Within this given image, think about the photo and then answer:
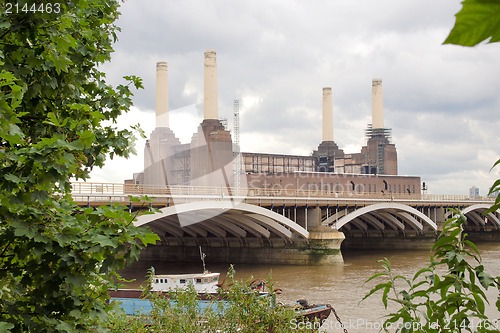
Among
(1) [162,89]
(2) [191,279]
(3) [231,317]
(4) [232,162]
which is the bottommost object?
(2) [191,279]

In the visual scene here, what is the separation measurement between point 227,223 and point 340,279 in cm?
1046

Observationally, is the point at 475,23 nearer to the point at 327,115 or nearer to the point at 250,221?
the point at 250,221

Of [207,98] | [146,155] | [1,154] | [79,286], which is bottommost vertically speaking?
[79,286]

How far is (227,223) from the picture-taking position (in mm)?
38719

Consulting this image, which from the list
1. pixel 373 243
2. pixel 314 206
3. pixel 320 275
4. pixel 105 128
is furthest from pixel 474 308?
pixel 373 243

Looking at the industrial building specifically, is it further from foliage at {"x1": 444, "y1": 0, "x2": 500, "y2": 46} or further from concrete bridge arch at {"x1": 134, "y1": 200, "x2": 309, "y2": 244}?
foliage at {"x1": 444, "y1": 0, "x2": 500, "y2": 46}

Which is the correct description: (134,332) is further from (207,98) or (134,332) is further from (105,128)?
(207,98)

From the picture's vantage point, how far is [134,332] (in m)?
7.12

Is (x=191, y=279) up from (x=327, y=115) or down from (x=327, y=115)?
down

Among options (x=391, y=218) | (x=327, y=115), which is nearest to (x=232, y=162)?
(x=391, y=218)

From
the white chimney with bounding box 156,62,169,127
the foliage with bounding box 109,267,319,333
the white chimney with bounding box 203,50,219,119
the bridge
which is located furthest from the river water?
the white chimney with bounding box 156,62,169,127

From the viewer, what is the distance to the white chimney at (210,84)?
175 ft

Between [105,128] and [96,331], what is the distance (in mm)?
3393

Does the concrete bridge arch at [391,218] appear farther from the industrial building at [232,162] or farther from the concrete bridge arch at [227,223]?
the concrete bridge arch at [227,223]
